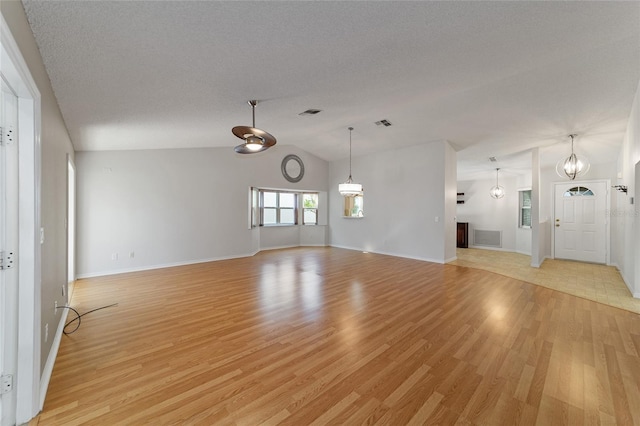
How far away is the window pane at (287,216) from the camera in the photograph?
905cm

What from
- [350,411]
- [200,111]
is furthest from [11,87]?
[350,411]

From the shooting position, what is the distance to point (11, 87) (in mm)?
1540

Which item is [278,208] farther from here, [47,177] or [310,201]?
[47,177]

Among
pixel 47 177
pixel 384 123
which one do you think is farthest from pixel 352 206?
pixel 47 177

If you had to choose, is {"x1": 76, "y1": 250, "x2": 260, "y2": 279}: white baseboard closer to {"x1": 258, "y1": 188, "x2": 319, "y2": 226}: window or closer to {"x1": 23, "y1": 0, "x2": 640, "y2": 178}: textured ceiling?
{"x1": 258, "y1": 188, "x2": 319, "y2": 226}: window

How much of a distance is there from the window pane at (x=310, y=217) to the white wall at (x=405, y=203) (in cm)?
99

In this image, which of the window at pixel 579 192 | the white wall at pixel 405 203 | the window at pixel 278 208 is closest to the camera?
the white wall at pixel 405 203

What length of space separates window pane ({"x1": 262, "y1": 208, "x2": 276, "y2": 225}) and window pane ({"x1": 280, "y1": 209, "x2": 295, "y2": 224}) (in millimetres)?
295

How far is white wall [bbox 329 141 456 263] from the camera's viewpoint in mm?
6336

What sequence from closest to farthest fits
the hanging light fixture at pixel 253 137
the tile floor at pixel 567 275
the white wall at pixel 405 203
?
the hanging light fixture at pixel 253 137
the tile floor at pixel 567 275
the white wall at pixel 405 203

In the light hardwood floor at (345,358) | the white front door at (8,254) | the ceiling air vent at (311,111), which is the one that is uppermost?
the ceiling air vent at (311,111)

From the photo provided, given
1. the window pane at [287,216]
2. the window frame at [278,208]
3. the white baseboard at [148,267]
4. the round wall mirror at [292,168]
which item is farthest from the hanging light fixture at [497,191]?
the white baseboard at [148,267]

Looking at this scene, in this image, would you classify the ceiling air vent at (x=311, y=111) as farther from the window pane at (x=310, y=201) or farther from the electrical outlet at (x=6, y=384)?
the window pane at (x=310, y=201)

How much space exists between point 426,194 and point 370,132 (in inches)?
81.5
